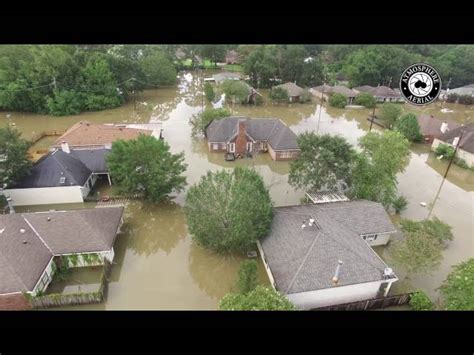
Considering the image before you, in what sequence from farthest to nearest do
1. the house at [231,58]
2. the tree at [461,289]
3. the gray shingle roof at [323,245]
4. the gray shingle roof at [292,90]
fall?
the house at [231,58] < the gray shingle roof at [292,90] < the gray shingle roof at [323,245] < the tree at [461,289]

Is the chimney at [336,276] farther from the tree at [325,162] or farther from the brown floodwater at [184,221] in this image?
the tree at [325,162]

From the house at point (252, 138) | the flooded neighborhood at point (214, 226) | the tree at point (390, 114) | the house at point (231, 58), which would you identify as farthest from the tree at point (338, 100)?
the house at point (231, 58)

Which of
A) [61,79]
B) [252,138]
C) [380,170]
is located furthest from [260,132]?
[61,79]

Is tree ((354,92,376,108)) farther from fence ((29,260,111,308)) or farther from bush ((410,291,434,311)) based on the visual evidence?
fence ((29,260,111,308))

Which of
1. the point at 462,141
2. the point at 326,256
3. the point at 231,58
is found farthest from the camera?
the point at 231,58

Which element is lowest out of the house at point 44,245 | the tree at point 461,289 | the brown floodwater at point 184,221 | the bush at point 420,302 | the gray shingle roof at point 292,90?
the brown floodwater at point 184,221

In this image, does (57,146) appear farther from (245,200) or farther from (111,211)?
(245,200)

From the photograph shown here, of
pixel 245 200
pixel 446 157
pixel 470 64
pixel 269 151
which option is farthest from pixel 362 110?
pixel 245 200

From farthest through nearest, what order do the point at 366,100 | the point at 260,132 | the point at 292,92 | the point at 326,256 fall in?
the point at 292,92 < the point at 366,100 < the point at 260,132 < the point at 326,256

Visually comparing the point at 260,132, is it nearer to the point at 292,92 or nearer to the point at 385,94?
the point at 292,92
